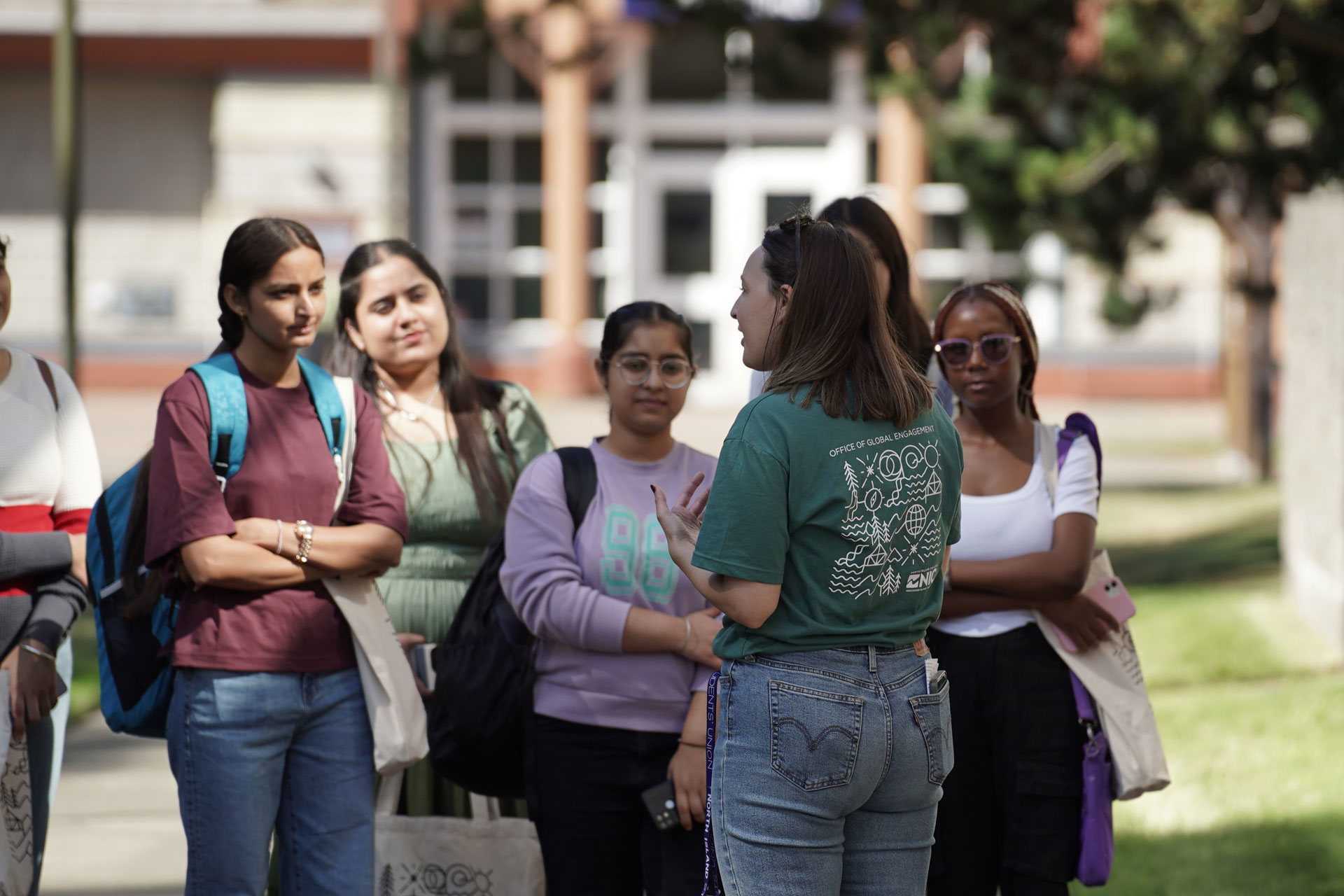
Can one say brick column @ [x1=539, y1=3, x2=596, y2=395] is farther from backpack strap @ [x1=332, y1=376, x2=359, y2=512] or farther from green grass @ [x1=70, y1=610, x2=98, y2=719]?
backpack strap @ [x1=332, y1=376, x2=359, y2=512]

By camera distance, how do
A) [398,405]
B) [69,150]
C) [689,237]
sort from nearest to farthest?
1. [398,405]
2. [69,150]
3. [689,237]

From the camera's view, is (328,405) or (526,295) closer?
(328,405)

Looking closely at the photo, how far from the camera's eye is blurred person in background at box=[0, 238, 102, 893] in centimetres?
350

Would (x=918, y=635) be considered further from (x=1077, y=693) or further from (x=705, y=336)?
(x=705, y=336)

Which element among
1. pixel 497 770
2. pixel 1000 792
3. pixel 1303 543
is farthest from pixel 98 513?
pixel 1303 543

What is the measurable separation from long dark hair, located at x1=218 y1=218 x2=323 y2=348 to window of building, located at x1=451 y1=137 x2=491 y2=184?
69.9ft

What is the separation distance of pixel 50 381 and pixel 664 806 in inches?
71.0

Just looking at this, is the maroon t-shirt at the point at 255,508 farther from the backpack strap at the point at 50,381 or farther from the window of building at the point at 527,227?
the window of building at the point at 527,227

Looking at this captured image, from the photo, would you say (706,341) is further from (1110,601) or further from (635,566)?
(635,566)

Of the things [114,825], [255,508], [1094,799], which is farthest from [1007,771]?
[114,825]

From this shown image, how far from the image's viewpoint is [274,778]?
3400mm

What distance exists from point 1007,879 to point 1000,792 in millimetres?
202

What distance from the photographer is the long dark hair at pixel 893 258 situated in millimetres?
3807

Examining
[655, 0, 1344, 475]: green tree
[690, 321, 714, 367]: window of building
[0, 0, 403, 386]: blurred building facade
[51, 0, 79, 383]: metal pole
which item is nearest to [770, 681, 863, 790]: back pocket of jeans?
[655, 0, 1344, 475]: green tree
